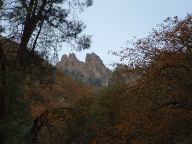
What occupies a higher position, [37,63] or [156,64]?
[156,64]

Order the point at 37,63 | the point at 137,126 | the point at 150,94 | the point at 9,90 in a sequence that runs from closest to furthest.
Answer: the point at 9,90
the point at 37,63
the point at 150,94
the point at 137,126

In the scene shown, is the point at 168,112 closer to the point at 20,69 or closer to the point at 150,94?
the point at 150,94

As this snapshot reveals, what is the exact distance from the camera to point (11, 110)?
21828 mm

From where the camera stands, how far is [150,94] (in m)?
30.8

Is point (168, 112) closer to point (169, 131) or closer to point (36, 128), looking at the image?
point (169, 131)

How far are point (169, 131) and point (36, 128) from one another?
1132cm

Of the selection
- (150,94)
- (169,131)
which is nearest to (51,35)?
(150,94)

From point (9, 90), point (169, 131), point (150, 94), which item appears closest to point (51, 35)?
point (9, 90)

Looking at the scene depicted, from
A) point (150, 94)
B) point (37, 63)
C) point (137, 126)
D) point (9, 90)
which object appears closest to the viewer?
point (9, 90)

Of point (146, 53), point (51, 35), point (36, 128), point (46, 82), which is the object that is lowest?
point (36, 128)

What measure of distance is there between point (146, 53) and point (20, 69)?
14261 millimetres

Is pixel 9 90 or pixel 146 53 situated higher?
pixel 146 53

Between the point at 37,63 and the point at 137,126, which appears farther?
the point at 137,126

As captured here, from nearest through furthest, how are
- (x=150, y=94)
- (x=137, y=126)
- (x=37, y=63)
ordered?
(x=37, y=63)
(x=150, y=94)
(x=137, y=126)
